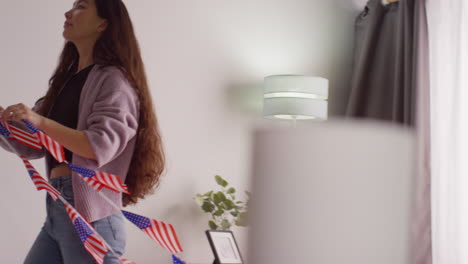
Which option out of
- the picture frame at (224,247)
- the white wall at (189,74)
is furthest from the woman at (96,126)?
the white wall at (189,74)

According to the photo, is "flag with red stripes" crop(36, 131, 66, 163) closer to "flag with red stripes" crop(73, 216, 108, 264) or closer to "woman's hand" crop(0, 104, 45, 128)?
"woman's hand" crop(0, 104, 45, 128)

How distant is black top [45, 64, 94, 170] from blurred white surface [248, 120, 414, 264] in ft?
3.97

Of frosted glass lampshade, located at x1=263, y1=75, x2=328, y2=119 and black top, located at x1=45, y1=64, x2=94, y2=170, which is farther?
frosted glass lampshade, located at x1=263, y1=75, x2=328, y2=119

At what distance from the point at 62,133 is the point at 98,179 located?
15 cm

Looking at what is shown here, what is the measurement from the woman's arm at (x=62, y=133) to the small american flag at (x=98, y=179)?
55mm

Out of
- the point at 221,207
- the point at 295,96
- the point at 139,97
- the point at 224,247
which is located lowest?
the point at 224,247

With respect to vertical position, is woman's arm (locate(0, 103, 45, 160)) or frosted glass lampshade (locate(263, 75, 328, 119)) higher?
frosted glass lampshade (locate(263, 75, 328, 119))

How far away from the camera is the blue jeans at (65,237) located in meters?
1.46

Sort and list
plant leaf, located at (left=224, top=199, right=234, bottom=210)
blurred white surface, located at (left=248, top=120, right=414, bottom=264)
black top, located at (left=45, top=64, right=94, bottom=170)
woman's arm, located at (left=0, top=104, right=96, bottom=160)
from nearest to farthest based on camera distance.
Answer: blurred white surface, located at (left=248, top=120, right=414, bottom=264) → woman's arm, located at (left=0, top=104, right=96, bottom=160) → black top, located at (left=45, top=64, right=94, bottom=170) → plant leaf, located at (left=224, top=199, right=234, bottom=210)

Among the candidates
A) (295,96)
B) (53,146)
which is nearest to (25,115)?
(53,146)

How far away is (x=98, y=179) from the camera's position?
1.47 meters

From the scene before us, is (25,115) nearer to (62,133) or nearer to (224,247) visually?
(62,133)

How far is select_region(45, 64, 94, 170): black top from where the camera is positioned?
1.61 meters

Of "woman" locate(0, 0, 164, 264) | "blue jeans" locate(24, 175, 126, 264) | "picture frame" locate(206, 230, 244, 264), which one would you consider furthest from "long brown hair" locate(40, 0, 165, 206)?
"picture frame" locate(206, 230, 244, 264)
